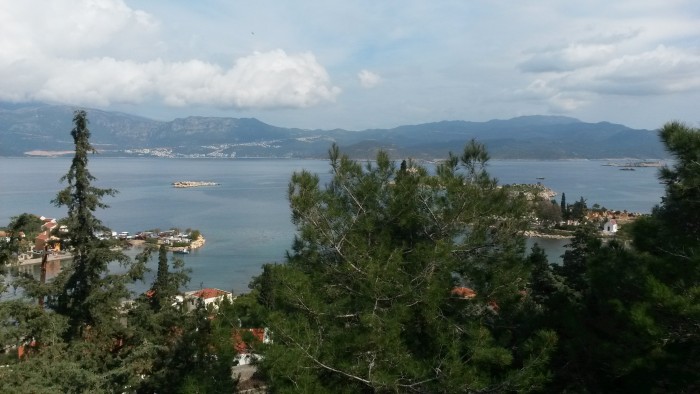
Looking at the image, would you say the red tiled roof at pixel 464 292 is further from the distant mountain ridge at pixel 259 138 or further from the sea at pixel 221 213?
the distant mountain ridge at pixel 259 138

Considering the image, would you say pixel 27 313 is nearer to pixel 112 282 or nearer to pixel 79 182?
pixel 112 282

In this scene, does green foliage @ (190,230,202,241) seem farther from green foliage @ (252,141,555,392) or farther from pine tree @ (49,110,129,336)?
green foliage @ (252,141,555,392)

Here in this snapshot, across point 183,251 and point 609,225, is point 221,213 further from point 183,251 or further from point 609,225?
point 609,225

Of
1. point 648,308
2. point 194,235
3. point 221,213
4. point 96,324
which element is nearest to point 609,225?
point 194,235

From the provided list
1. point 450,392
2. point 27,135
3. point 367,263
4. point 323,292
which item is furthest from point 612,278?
point 27,135

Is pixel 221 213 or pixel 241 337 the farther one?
pixel 221 213

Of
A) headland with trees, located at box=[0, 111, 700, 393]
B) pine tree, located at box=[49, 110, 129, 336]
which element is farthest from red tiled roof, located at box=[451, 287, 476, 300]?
pine tree, located at box=[49, 110, 129, 336]
